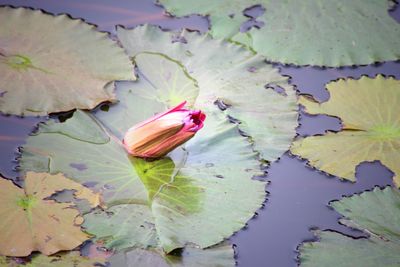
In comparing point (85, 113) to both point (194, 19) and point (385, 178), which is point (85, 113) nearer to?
point (194, 19)

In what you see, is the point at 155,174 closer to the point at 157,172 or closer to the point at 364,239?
the point at 157,172

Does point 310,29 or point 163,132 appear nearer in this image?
point 163,132

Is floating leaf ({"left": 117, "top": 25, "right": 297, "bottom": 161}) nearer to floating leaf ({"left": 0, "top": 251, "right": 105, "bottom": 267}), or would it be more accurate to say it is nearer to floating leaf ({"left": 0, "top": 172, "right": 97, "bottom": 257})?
floating leaf ({"left": 0, "top": 172, "right": 97, "bottom": 257})

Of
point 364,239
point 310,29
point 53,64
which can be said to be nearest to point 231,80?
point 310,29

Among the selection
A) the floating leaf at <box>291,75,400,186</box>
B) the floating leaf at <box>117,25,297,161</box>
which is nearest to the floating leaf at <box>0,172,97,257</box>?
the floating leaf at <box>117,25,297,161</box>

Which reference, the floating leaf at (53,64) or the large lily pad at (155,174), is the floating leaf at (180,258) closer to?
the large lily pad at (155,174)

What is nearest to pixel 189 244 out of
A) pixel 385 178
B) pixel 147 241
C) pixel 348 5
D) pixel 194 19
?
pixel 147 241

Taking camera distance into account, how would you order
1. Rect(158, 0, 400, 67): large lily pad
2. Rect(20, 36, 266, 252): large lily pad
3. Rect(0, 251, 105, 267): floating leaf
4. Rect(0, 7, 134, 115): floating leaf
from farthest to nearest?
Rect(158, 0, 400, 67): large lily pad, Rect(0, 7, 134, 115): floating leaf, Rect(20, 36, 266, 252): large lily pad, Rect(0, 251, 105, 267): floating leaf
